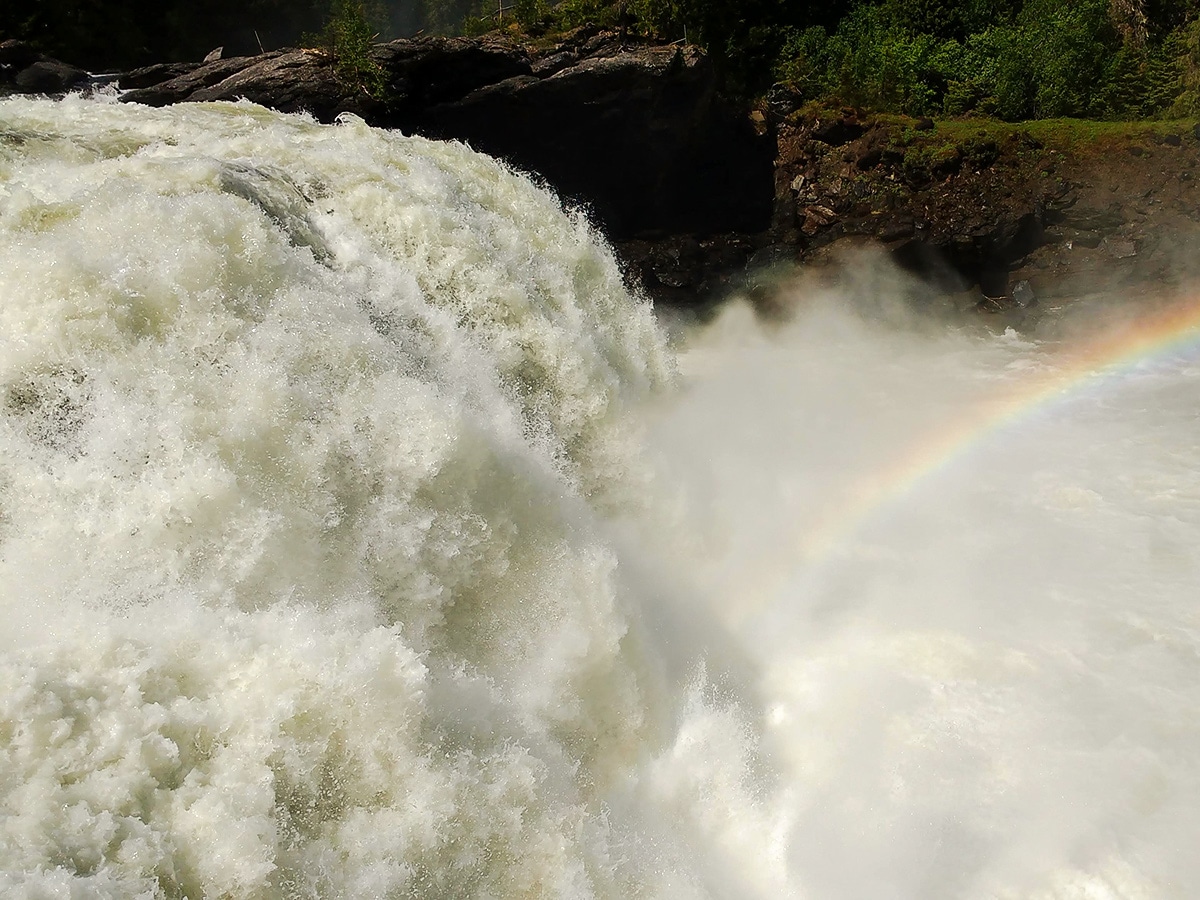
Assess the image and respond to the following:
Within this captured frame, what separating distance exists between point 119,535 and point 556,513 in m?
2.46

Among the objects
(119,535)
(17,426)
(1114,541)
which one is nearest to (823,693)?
(1114,541)

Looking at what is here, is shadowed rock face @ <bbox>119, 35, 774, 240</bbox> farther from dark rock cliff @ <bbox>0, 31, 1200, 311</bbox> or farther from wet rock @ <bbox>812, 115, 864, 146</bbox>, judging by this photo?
wet rock @ <bbox>812, 115, 864, 146</bbox>

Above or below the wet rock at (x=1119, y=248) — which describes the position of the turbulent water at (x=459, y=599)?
above

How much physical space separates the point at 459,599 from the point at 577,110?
28.5 ft

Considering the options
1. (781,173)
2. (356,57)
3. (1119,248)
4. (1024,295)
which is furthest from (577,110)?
(1119,248)

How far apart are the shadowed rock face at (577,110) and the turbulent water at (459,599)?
2582 mm

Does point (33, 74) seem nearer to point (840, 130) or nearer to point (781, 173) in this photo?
point (781, 173)

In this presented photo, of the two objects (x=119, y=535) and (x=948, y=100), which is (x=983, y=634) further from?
(x=948, y=100)

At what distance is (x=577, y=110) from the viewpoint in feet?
36.3

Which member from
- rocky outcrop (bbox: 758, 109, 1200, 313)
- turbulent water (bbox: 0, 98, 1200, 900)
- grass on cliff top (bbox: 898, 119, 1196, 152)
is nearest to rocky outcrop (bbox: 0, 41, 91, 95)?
turbulent water (bbox: 0, 98, 1200, 900)

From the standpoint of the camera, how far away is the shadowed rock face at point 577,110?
389 inches

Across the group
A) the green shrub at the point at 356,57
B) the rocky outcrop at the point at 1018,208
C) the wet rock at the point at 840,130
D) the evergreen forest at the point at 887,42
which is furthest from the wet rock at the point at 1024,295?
the green shrub at the point at 356,57

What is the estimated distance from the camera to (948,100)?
15.0 metres

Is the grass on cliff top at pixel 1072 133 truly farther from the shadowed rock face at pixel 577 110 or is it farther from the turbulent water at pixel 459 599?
the turbulent water at pixel 459 599
